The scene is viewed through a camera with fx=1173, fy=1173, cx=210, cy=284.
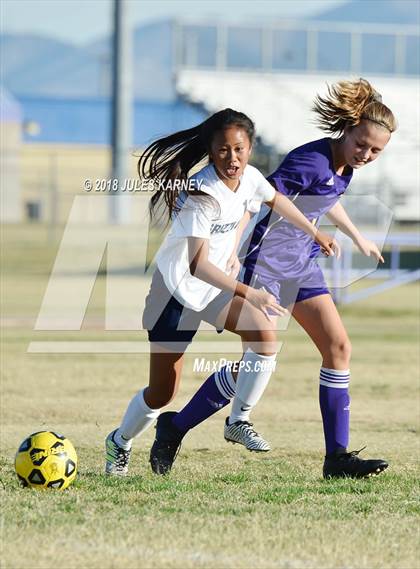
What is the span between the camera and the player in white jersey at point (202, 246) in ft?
19.9

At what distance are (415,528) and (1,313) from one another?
1271cm

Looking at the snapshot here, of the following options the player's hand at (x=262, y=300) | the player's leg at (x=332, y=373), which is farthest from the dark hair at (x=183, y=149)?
the player's leg at (x=332, y=373)

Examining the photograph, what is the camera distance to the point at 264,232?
21.7 ft

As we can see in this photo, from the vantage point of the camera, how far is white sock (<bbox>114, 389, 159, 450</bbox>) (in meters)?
6.39

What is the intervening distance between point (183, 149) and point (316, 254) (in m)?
1.03

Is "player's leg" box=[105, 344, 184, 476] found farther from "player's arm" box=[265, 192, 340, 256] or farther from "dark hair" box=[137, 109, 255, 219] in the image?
"player's arm" box=[265, 192, 340, 256]

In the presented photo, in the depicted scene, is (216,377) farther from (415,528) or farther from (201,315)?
(415,528)

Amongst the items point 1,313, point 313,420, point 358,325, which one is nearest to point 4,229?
point 1,313

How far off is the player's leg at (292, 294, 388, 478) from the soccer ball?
1421 millimetres

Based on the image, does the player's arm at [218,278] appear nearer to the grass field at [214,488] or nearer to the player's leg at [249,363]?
the player's leg at [249,363]

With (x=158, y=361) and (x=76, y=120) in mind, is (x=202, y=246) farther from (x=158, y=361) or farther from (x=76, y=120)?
(x=76, y=120)

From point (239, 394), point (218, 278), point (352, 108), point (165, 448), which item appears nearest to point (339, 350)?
point (239, 394)

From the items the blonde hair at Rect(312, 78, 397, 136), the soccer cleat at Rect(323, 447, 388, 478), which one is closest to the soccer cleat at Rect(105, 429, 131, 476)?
the soccer cleat at Rect(323, 447, 388, 478)

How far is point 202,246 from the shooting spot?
6016 millimetres
